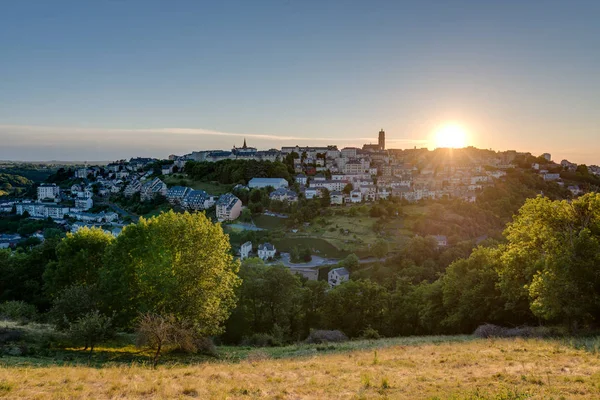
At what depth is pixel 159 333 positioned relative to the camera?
494 inches

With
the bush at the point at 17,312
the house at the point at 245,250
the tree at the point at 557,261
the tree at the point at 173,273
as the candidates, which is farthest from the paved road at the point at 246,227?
the tree at the point at 557,261

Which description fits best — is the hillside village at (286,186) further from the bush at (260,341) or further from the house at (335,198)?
the bush at (260,341)

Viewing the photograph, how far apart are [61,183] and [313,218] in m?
110

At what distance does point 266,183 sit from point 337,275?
46.4 m

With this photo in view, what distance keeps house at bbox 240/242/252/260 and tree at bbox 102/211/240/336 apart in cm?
4267

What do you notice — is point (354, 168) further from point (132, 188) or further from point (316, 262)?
point (132, 188)

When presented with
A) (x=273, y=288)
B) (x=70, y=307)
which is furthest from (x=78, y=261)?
(x=273, y=288)

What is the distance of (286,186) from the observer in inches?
3770

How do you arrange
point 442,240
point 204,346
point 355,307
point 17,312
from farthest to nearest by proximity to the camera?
point 442,240, point 355,307, point 17,312, point 204,346

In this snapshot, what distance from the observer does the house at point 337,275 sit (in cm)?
5126

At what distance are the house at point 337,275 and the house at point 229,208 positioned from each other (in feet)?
109

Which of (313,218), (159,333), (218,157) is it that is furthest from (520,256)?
(218,157)

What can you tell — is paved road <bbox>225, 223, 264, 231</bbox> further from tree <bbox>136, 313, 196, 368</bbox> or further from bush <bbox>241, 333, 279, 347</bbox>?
tree <bbox>136, 313, 196, 368</bbox>

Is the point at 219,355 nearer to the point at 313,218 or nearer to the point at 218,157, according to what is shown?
the point at 313,218
